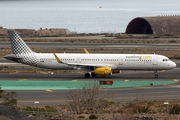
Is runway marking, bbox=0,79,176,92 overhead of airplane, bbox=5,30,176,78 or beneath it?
beneath

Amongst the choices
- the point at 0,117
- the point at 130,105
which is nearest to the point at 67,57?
the point at 130,105

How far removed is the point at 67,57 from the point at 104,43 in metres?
45.8

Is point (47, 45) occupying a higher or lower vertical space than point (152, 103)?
higher

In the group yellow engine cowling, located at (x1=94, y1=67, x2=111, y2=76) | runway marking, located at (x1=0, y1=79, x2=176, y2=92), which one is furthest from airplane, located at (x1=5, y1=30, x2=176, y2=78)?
runway marking, located at (x1=0, y1=79, x2=176, y2=92)

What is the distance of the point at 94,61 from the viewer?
61594 mm

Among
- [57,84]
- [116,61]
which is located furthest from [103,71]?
[57,84]

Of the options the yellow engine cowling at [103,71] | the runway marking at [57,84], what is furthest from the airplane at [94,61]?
the runway marking at [57,84]

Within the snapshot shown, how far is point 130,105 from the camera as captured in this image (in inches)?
1576

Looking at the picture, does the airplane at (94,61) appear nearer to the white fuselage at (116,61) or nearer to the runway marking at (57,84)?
the white fuselage at (116,61)

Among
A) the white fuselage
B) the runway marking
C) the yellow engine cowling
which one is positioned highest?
the white fuselage

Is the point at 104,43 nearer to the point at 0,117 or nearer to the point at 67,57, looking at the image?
the point at 67,57

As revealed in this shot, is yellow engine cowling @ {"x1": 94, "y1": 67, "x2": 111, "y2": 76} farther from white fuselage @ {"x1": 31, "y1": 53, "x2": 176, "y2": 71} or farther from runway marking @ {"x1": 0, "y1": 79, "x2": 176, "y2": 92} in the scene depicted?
runway marking @ {"x1": 0, "y1": 79, "x2": 176, "y2": 92}

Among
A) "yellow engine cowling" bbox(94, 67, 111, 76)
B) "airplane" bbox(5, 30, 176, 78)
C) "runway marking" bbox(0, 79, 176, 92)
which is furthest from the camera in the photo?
"airplane" bbox(5, 30, 176, 78)

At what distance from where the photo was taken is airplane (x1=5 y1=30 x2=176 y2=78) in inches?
2391
